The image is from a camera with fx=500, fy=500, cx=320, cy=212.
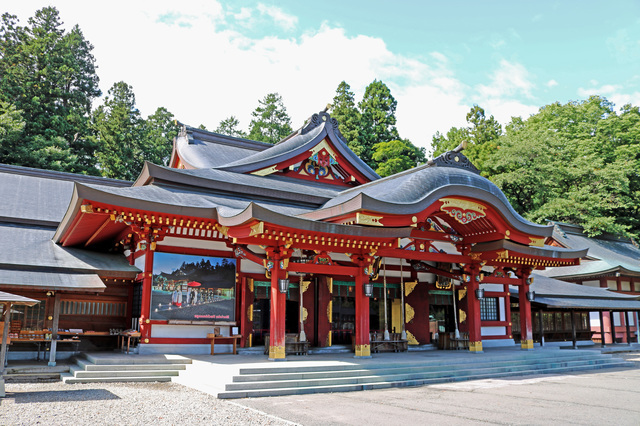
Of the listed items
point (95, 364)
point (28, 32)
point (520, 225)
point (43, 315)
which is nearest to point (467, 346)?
point (520, 225)

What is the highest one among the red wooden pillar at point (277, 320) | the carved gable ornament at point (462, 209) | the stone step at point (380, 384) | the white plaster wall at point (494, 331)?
the carved gable ornament at point (462, 209)

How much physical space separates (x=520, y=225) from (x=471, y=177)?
7.36 feet

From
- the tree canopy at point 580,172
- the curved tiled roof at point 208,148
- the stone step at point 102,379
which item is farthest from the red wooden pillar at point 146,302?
the tree canopy at point 580,172

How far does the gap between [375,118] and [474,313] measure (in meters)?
32.7

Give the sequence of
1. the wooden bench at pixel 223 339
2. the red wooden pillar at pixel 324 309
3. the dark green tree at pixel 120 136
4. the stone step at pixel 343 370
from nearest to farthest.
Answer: the stone step at pixel 343 370
the wooden bench at pixel 223 339
the red wooden pillar at pixel 324 309
the dark green tree at pixel 120 136

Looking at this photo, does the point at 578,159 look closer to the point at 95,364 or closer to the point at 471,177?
the point at 471,177

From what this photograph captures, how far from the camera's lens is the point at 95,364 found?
11.1 m

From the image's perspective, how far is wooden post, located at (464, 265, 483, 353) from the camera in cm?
1533

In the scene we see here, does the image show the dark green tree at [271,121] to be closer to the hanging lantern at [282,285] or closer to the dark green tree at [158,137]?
the dark green tree at [158,137]

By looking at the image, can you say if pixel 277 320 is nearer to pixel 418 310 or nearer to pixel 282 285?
pixel 282 285

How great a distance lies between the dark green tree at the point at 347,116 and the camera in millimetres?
43719

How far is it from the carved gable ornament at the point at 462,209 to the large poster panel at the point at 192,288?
244 inches

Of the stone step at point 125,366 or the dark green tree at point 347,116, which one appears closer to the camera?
the stone step at point 125,366

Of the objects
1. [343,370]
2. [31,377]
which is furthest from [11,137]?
[343,370]
